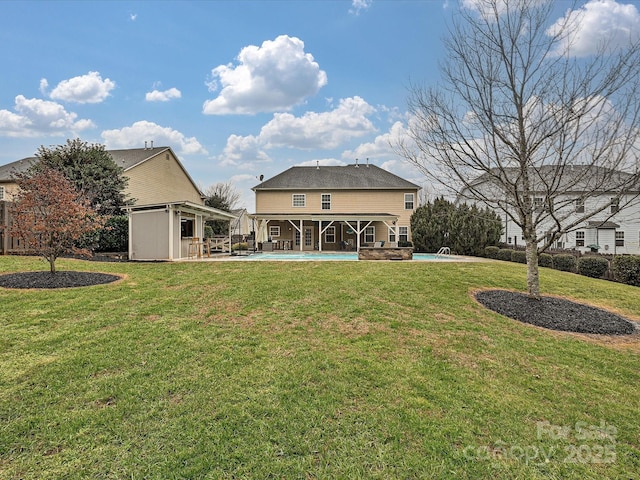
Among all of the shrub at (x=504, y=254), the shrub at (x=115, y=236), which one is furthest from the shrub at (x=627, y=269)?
the shrub at (x=115, y=236)

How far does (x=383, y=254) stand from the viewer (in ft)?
48.9

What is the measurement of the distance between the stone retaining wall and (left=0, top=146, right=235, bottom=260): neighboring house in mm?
8236

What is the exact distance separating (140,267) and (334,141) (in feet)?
55.1

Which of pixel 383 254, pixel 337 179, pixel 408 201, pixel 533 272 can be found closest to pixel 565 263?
pixel 383 254

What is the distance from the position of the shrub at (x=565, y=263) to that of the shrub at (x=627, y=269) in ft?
4.93

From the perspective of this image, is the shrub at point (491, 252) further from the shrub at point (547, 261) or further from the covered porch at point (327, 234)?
the covered porch at point (327, 234)

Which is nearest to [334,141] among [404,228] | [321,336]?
[404,228]

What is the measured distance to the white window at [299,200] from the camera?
85.3 feet

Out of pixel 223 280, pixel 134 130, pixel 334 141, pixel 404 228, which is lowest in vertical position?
pixel 223 280

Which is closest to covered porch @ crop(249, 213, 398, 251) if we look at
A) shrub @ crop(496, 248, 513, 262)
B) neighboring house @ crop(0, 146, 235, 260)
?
neighboring house @ crop(0, 146, 235, 260)

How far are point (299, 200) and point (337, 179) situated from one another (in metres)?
3.81

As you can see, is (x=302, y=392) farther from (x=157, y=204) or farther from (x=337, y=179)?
(x=337, y=179)

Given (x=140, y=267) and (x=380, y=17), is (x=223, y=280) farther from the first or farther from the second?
(x=380, y=17)

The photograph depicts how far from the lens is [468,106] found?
7414 millimetres
